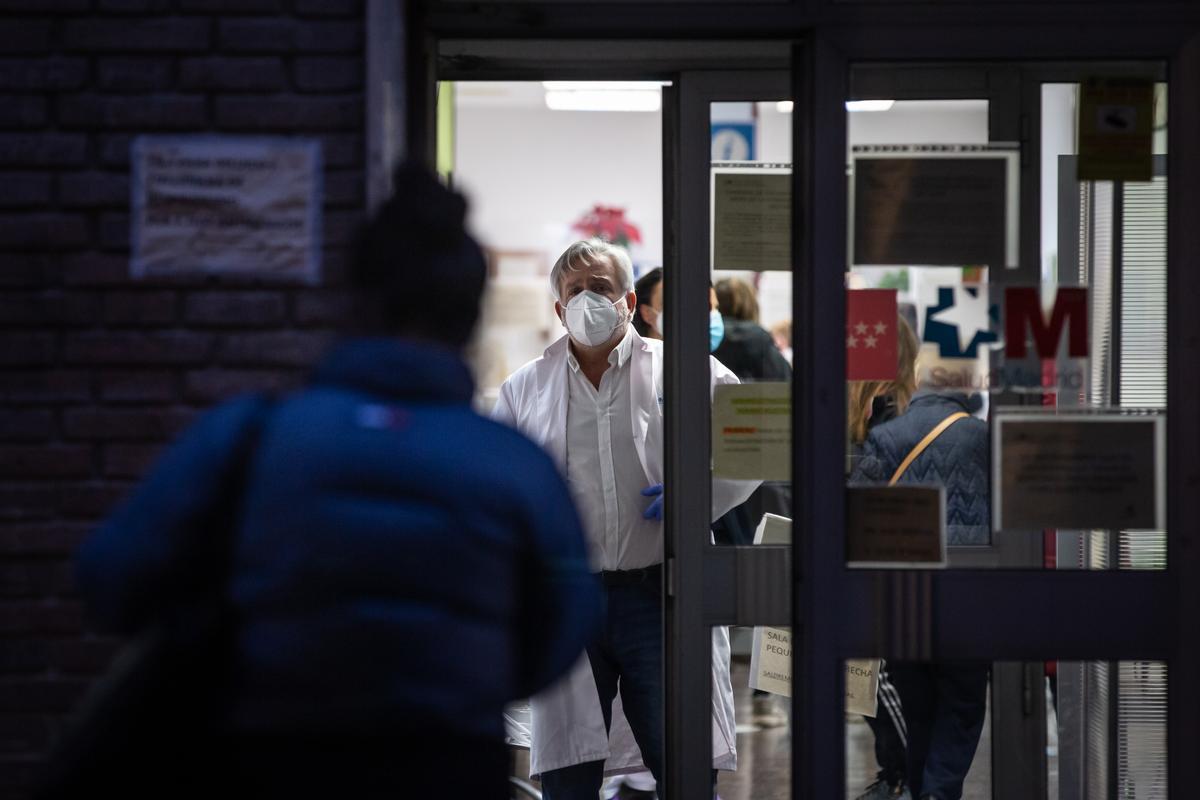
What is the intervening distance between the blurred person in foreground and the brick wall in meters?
0.97

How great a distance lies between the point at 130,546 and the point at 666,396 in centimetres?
190

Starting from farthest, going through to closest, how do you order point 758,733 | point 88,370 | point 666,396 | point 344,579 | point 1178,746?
point 758,733
point 666,396
point 1178,746
point 88,370
point 344,579

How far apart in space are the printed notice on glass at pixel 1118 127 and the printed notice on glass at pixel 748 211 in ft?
2.59

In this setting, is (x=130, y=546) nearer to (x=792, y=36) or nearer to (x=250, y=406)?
(x=250, y=406)

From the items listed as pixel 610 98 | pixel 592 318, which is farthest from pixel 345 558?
pixel 610 98

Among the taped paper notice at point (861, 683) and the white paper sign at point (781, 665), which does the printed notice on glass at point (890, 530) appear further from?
the taped paper notice at point (861, 683)

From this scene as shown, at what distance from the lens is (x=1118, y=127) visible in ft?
8.64

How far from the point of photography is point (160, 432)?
242 cm

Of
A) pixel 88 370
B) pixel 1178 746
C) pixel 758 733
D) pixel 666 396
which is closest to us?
pixel 88 370

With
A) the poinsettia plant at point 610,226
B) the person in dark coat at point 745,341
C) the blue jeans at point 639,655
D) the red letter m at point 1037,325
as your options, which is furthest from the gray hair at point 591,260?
the poinsettia plant at point 610,226

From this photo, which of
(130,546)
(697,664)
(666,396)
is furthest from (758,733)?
(130,546)

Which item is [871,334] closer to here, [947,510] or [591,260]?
[947,510]

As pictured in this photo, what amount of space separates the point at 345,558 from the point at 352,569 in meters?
0.02

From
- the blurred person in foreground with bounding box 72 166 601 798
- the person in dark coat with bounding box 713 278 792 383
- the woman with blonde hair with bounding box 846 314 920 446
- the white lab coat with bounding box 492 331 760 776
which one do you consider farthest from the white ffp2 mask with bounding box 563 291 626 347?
the blurred person in foreground with bounding box 72 166 601 798
